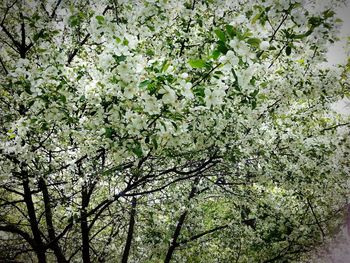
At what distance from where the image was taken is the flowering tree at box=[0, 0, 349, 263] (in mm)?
3326

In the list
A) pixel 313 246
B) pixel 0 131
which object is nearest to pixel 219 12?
pixel 0 131

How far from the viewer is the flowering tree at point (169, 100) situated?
3.33 metres

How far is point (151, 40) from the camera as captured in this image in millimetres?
5793

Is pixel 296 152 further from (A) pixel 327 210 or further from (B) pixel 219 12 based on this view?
(A) pixel 327 210

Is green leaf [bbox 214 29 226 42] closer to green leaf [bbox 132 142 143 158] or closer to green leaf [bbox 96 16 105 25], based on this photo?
green leaf [bbox 96 16 105 25]

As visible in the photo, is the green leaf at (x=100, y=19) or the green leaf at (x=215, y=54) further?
the green leaf at (x=100, y=19)

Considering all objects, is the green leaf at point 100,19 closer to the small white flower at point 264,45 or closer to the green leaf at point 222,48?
the green leaf at point 222,48

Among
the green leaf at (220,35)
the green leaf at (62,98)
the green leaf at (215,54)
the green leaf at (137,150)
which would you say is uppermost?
the green leaf at (62,98)

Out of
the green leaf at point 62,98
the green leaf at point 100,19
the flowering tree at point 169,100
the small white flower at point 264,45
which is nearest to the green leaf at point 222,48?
the flowering tree at point 169,100

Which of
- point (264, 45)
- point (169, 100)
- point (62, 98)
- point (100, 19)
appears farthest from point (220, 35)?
point (62, 98)

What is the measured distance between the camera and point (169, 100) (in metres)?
3.00

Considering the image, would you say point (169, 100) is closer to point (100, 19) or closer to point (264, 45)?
point (264, 45)

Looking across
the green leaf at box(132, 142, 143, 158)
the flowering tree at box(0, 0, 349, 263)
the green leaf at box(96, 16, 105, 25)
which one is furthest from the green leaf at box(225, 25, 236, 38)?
the green leaf at box(132, 142, 143, 158)

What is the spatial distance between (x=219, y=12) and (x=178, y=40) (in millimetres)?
1045
